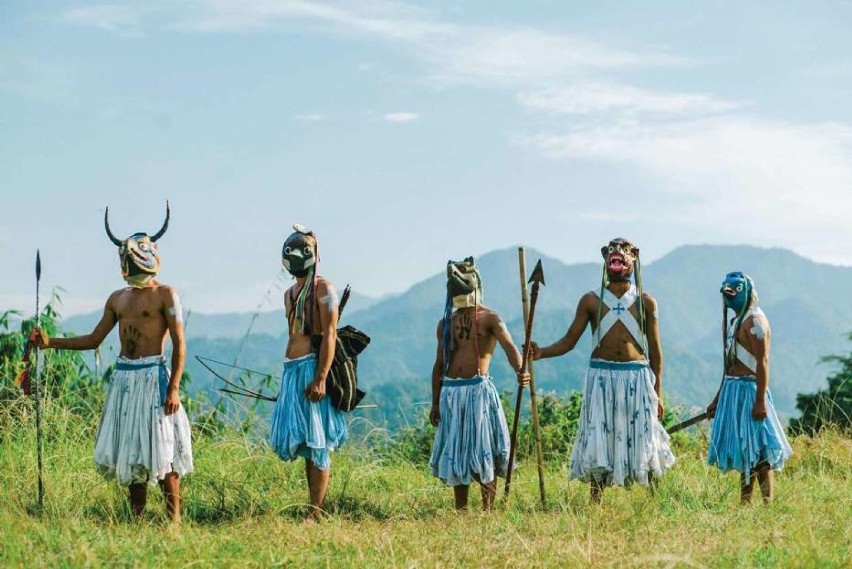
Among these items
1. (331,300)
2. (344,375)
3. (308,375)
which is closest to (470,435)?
(344,375)

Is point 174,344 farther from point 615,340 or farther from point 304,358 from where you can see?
point 615,340

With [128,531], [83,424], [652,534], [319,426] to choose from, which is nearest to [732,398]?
[652,534]

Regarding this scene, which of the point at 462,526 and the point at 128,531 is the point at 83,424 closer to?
the point at 128,531

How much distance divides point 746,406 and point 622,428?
36.1 inches

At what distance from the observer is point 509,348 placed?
25.7 feet

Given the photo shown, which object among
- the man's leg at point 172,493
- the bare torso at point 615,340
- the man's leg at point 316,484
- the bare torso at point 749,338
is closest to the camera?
the man's leg at point 172,493

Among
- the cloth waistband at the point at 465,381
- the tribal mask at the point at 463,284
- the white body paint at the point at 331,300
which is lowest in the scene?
the cloth waistband at the point at 465,381

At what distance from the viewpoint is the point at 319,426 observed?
753 cm

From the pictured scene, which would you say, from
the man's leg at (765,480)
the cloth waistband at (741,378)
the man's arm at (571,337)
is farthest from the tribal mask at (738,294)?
the man's leg at (765,480)

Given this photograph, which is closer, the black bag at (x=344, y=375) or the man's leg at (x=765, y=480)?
the black bag at (x=344, y=375)

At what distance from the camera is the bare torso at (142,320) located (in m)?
7.18

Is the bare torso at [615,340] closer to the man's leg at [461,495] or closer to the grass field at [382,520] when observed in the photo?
the grass field at [382,520]

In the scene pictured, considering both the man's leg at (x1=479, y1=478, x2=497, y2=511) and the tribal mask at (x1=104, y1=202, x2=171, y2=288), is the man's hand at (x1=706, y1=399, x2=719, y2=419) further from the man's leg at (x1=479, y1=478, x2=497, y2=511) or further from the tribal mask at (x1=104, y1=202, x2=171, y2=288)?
the tribal mask at (x1=104, y1=202, x2=171, y2=288)

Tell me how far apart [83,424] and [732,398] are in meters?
5.72
